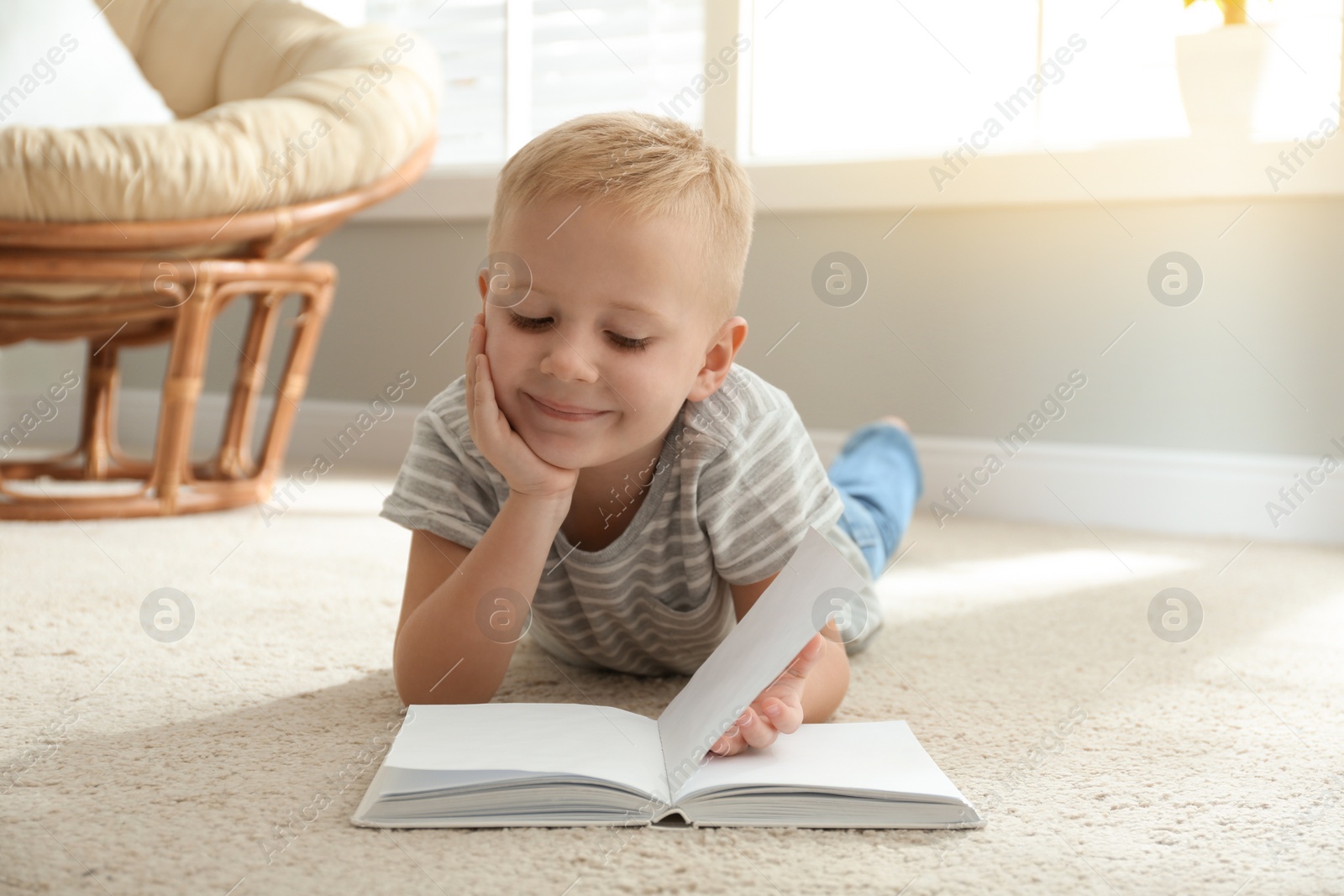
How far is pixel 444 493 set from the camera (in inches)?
30.5

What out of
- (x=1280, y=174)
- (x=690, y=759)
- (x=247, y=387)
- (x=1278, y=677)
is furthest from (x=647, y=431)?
(x=1280, y=174)

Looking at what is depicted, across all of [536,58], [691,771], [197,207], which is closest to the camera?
[691,771]

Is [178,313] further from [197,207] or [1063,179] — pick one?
[1063,179]

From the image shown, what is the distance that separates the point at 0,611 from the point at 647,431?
69 centimetres

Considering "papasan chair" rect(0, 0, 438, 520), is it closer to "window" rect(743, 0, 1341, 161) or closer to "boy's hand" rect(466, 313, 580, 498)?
"window" rect(743, 0, 1341, 161)

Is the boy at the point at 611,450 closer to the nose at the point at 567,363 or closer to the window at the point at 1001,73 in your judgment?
the nose at the point at 567,363

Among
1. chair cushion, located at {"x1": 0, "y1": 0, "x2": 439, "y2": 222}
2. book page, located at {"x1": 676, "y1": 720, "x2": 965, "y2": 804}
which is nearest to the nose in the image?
book page, located at {"x1": 676, "y1": 720, "x2": 965, "y2": 804}

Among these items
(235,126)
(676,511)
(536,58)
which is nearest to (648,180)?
(676,511)

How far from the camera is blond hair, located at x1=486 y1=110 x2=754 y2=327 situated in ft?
2.17

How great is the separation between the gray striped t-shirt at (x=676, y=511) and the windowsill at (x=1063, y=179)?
108 cm

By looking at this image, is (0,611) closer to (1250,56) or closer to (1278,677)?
(1278,677)

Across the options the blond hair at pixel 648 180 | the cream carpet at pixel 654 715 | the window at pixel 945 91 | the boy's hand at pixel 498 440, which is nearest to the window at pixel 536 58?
the window at pixel 945 91

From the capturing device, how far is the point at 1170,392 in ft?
5.48

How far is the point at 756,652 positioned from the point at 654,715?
7.9 inches
